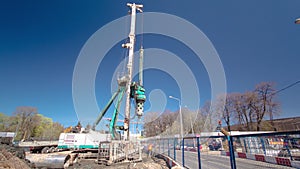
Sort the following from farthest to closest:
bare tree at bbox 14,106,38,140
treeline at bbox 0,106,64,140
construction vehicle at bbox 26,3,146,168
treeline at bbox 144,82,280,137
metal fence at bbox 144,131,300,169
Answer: bare tree at bbox 14,106,38,140 → treeline at bbox 0,106,64,140 → treeline at bbox 144,82,280,137 → construction vehicle at bbox 26,3,146,168 → metal fence at bbox 144,131,300,169

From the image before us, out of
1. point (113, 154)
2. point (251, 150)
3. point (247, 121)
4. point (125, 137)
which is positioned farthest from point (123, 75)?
point (247, 121)

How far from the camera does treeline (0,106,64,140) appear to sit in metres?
39.6

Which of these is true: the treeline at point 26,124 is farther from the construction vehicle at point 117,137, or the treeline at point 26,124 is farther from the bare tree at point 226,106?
the bare tree at point 226,106

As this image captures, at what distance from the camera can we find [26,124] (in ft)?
137

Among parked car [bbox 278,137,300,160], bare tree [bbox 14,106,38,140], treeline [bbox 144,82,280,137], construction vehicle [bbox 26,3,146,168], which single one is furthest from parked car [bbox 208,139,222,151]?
bare tree [bbox 14,106,38,140]

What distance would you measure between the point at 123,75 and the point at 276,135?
48.9ft

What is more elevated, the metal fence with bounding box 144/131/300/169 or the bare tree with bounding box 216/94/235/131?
the bare tree with bounding box 216/94/235/131

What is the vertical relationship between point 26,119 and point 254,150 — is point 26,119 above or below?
above

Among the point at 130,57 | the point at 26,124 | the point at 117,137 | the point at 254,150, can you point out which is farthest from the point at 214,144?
the point at 26,124

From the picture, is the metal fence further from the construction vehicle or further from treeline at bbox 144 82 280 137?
treeline at bbox 144 82 280 137

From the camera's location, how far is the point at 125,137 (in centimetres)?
1444

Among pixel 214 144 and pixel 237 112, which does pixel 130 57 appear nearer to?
pixel 214 144

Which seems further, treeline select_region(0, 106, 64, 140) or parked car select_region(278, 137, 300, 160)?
treeline select_region(0, 106, 64, 140)

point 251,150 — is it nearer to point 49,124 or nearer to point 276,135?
point 276,135
